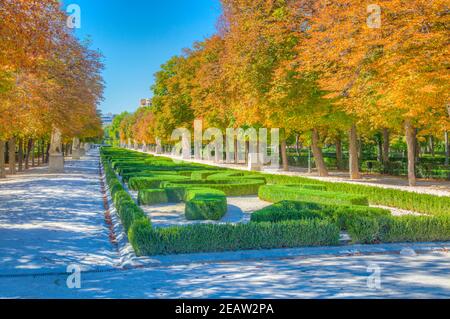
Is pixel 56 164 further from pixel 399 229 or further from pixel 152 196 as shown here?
pixel 399 229

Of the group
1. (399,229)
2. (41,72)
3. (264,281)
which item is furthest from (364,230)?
(41,72)

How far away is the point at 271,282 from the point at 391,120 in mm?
17497

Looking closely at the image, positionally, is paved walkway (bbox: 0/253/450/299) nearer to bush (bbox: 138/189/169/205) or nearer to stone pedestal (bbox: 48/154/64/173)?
bush (bbox: 138/189/169/205)

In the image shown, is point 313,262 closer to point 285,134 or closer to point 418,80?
point 418,80

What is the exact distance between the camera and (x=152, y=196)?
16.8 metres

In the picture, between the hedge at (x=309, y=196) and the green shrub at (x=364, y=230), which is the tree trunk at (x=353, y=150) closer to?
the hedge at (x=309, y=196)

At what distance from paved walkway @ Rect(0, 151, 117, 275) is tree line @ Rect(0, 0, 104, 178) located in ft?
14.1

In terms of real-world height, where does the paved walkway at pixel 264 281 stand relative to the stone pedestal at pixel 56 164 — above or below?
below

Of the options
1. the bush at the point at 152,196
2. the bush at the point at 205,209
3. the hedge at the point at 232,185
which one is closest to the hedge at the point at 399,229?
the bush at the point at 205,209

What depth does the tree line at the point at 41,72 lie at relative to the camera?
1105cm

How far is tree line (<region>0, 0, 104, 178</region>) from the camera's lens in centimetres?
1105

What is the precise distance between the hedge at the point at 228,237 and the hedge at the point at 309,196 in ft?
17.0

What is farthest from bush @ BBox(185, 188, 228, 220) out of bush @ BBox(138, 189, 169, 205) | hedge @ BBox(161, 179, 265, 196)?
hedge @ BBox(161, 179, 265, 196)

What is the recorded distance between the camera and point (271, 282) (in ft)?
22.9
